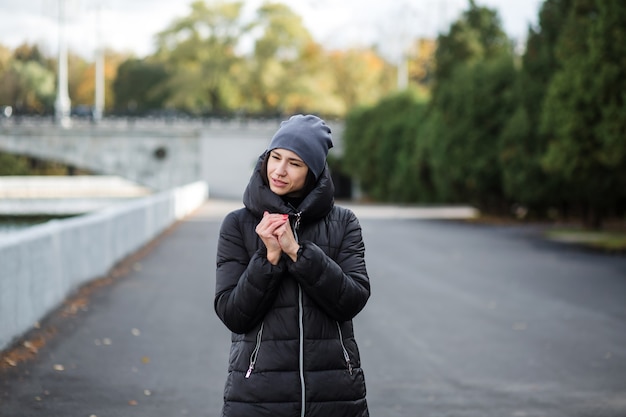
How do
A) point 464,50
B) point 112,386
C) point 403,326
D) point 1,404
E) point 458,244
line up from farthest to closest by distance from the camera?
point 464,50 < point 458,244 < point 403,326 < point 112,386 < point 1,404

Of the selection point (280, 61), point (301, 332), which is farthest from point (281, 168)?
point (280, 61)

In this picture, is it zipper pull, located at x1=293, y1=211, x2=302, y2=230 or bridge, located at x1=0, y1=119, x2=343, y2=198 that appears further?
bridge, located at x1=0, y1=119, x2=343, y2=198

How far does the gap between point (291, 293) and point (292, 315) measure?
3.0 inches

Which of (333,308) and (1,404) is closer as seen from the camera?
(333,308)

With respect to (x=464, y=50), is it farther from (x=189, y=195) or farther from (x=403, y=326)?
(x=403, y=326)

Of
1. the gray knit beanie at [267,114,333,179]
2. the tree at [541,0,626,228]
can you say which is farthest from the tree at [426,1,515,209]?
the gray knit beanie at [267,114,333,179]

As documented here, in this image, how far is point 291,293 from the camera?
12.1 feet

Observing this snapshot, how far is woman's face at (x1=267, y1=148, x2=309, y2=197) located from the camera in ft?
12.0

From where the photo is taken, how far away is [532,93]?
3253 cm

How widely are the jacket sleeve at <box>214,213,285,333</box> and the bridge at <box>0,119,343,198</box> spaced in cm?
6482

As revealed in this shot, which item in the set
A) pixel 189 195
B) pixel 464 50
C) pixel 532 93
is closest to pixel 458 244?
pixel 532 93

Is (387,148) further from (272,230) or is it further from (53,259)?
(272,230)

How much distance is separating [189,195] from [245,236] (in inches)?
1600

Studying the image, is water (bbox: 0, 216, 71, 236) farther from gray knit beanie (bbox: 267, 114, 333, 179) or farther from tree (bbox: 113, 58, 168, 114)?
gray knit beanie (bbox: 267, 114, 333, 179)
